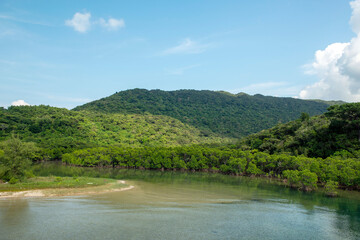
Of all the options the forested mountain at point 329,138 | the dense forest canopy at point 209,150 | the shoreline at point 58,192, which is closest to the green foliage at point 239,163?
the dense forest canopy at point 209,150

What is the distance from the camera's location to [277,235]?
28109 millimetres

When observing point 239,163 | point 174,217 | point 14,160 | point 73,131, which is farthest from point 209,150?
point 73,131

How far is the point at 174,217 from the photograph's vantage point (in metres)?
32.3

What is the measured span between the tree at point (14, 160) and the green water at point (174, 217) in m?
13.9

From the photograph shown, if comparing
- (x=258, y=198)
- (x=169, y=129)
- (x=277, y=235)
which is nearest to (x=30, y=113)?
(x=169, y=129)

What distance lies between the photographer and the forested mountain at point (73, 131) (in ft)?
445

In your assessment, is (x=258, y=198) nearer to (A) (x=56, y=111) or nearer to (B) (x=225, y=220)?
(B) (x=225, y=220)

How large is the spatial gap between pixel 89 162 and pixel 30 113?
98.1 meters

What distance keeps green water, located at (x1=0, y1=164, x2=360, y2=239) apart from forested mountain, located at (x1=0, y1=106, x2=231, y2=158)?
307 ft

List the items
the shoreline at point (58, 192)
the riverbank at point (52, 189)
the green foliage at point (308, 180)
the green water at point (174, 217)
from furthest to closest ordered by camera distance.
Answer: the green foliage at point (308, 180)
the riverbank at point (52, 189)
the shoreline at point (58, 192)
the green water at point (174, 217)

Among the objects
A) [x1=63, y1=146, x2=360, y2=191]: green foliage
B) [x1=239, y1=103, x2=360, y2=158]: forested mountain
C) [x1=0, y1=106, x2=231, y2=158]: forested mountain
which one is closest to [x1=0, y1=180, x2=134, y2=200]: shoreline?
[x1=63, y1=146, x2=360, y2=191]: green foliage

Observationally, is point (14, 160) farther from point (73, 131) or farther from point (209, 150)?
point (73, 131)

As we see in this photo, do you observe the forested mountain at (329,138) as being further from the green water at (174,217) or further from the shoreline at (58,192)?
the shoreline at (58,192)

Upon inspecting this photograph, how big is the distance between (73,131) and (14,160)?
11045 centimetres
